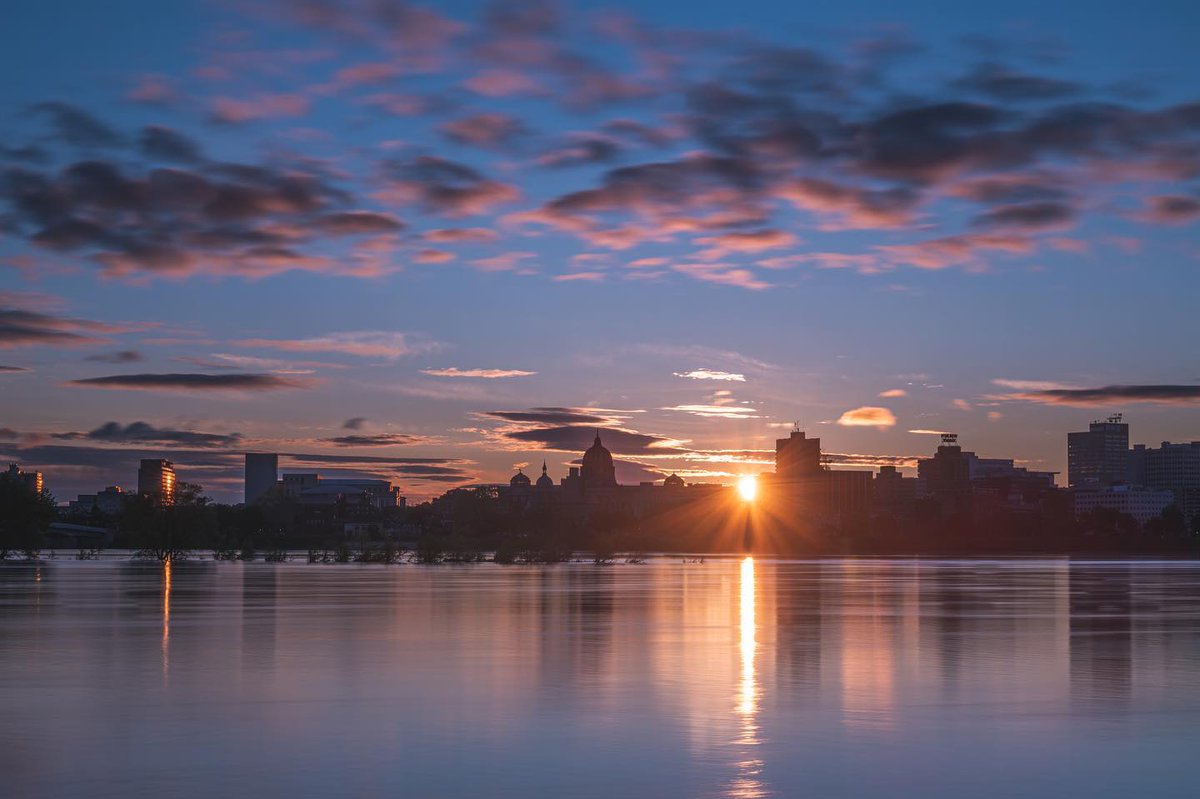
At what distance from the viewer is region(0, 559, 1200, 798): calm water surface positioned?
19750mm

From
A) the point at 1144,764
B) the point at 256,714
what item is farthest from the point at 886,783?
the point at 256,714

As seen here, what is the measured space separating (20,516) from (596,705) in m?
144

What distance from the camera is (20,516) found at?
15500 cm

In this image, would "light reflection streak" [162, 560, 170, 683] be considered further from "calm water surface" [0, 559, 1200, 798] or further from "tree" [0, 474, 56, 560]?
"tree" [0, 474, 56, 560]

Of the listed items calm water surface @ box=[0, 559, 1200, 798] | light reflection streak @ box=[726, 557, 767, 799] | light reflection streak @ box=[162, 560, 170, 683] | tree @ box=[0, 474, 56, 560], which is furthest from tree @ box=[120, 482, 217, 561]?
light reflection streak @ box=[726, 557, 767, 799]

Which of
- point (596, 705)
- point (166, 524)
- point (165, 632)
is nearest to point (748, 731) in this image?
point (596, 705)

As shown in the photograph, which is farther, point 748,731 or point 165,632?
point 165,632

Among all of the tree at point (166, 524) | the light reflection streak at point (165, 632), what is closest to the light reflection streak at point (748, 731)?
the light reflection streak at point (165, 632)

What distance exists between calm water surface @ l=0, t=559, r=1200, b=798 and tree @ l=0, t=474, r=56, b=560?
108 m

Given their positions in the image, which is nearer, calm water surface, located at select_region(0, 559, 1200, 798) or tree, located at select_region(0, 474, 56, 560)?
calm water surface, located at select_region(0, 559, 1200, 798)

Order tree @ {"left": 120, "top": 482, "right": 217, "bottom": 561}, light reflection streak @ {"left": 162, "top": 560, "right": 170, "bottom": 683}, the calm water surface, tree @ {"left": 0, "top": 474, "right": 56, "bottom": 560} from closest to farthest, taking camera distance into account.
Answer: the calm water surface, light reflection streak @ {"left": 162, "top": 560, "right": 170, "bottom": 683}, tree @ {"left": 0, "top": 474, "right": 56, "bottom": 560}, tree @ {"left": 120, "top": 482, "right": 217, "bottom": 561}

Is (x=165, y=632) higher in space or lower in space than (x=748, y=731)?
lower

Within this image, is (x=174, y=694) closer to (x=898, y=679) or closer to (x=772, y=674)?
(x=772, y=674)

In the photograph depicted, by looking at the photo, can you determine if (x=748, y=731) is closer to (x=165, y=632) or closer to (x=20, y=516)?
(x=165, y=632)
